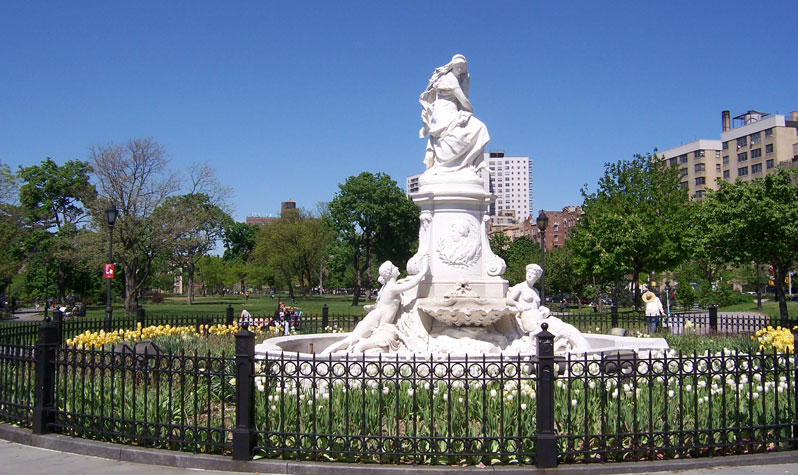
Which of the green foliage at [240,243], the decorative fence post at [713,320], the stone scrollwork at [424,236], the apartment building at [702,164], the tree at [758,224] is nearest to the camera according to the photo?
the stone scrollwork at [424,236]

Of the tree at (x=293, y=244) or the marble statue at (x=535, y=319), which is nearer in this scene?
the marble statue at (x=535, y=319)

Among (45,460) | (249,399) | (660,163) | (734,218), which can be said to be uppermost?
(660,163)

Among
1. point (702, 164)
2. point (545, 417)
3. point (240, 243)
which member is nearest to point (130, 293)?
point (545, 417)

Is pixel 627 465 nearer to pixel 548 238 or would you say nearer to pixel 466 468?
pixel 466 468

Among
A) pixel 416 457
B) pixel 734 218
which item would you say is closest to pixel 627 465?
pixel 416 457

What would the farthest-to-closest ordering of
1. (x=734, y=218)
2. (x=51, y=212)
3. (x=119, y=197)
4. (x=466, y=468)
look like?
(x=51, y=212) < (x=119, y=197) < (x=734, y=218) < (x=466, y=468)

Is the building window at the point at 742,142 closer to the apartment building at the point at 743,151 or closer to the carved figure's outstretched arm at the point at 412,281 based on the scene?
the apartment building at the point at 743,151

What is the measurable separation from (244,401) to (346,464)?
125 cm

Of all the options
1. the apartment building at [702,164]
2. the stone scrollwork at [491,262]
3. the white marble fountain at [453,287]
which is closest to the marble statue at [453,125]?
the white marble fountain at [453,287]

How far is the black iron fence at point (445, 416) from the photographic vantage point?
6.63 m

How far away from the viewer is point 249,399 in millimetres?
6875

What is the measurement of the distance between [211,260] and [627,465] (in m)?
79.2

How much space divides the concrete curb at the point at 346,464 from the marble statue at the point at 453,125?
7350 millimetres

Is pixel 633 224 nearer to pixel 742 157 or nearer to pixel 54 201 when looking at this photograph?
pixel 54 201
